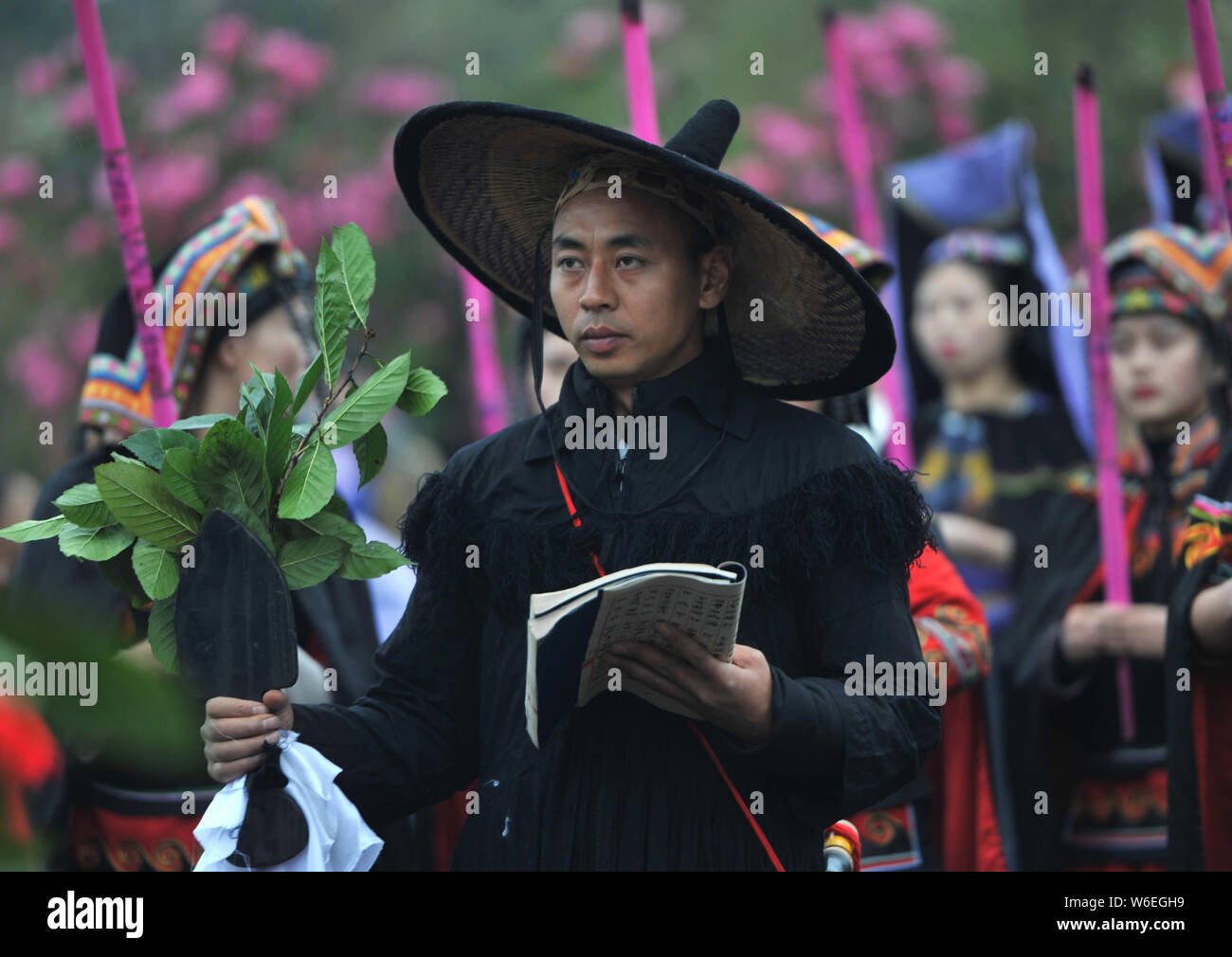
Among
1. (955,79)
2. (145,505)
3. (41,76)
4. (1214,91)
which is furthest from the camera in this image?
(955,79)

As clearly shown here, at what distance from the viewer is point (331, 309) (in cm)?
234

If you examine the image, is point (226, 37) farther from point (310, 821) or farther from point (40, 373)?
point (310, 821)

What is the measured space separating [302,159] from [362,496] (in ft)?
6.65

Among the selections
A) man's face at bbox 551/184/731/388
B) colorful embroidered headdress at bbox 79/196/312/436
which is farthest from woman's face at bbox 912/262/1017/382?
man's face at bbox 551/184/731/388

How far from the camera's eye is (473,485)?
8.25 ft

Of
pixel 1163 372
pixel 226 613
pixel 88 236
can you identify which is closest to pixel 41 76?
pixel 88 236

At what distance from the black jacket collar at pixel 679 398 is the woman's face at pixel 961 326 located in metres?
4.44

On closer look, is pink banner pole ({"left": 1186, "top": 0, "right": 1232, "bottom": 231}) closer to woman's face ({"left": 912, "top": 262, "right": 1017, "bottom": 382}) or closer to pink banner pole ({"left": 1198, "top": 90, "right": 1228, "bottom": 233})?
pink banner pole ({"left": 1198, "top": 90, "right": 1228, "bottom": 233})

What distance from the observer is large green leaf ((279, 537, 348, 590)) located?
2238 mm

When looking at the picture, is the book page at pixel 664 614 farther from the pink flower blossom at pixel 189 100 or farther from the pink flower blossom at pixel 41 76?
the pink flower blossom at pixel 41 76

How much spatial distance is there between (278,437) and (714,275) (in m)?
0.74

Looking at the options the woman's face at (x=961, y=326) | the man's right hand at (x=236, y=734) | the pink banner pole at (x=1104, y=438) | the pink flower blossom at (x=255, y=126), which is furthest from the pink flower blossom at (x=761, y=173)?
the man's right hand at (x=236, y=734)
